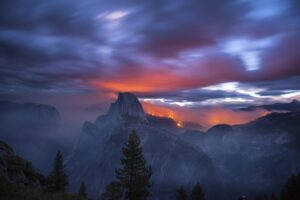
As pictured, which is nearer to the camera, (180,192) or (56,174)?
(56,174)

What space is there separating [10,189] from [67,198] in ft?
11.9

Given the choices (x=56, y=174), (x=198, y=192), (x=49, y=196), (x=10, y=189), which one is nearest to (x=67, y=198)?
Result: (x=49, y=196)

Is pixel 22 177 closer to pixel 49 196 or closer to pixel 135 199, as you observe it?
pixel 49 196

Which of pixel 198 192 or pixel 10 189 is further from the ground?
pixel 10 189

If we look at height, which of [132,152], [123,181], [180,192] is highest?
[132,152]

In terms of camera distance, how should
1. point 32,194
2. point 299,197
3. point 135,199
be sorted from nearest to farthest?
point 32,194, point 135,199, point 299,197

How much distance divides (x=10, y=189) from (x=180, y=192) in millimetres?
48139

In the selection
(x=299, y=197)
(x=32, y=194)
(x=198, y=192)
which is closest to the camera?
(x=32, y=194)

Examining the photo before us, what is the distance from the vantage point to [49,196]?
17969mm

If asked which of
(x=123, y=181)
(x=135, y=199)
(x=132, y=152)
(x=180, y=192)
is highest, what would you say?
(x=132, y=152)

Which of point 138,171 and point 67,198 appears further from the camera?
point 138,171

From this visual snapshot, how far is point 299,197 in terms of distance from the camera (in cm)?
5069

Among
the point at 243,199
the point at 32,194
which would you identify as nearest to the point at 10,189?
the point at 32,194

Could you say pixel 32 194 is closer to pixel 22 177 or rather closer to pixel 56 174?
pixel 22 177
